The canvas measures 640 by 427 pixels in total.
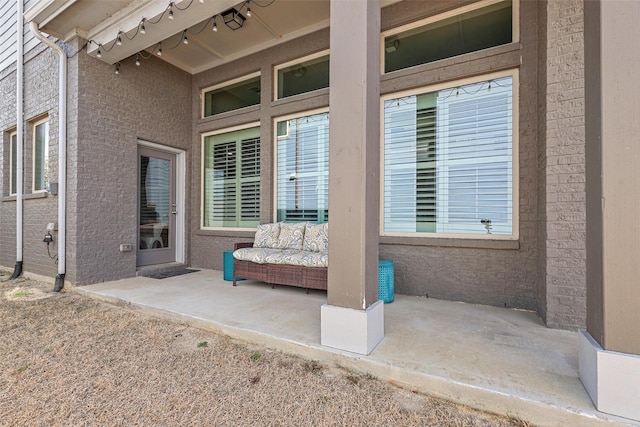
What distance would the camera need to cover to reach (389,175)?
3.86m

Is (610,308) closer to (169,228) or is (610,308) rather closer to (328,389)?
(328,389)

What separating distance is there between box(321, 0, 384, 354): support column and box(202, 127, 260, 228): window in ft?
10.1

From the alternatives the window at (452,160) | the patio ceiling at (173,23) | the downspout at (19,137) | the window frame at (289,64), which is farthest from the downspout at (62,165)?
the window at (452,160)

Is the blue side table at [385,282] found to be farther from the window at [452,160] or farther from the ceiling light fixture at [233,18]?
the ceiling light fixture at [233,18]

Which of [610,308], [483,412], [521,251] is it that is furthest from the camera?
[521,251]

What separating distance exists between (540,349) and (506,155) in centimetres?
198

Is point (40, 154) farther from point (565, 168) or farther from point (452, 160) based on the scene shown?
point (565, 168)

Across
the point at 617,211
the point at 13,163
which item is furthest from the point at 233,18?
the point at 13,163

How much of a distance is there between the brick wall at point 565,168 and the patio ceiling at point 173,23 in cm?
205

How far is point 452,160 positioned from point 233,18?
11.3 feet

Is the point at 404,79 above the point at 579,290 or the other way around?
above

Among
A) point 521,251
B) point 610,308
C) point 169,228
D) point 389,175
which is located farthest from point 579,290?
point 169,228

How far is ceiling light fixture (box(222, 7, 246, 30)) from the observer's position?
4.03m

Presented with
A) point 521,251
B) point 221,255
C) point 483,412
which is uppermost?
point 521,251
